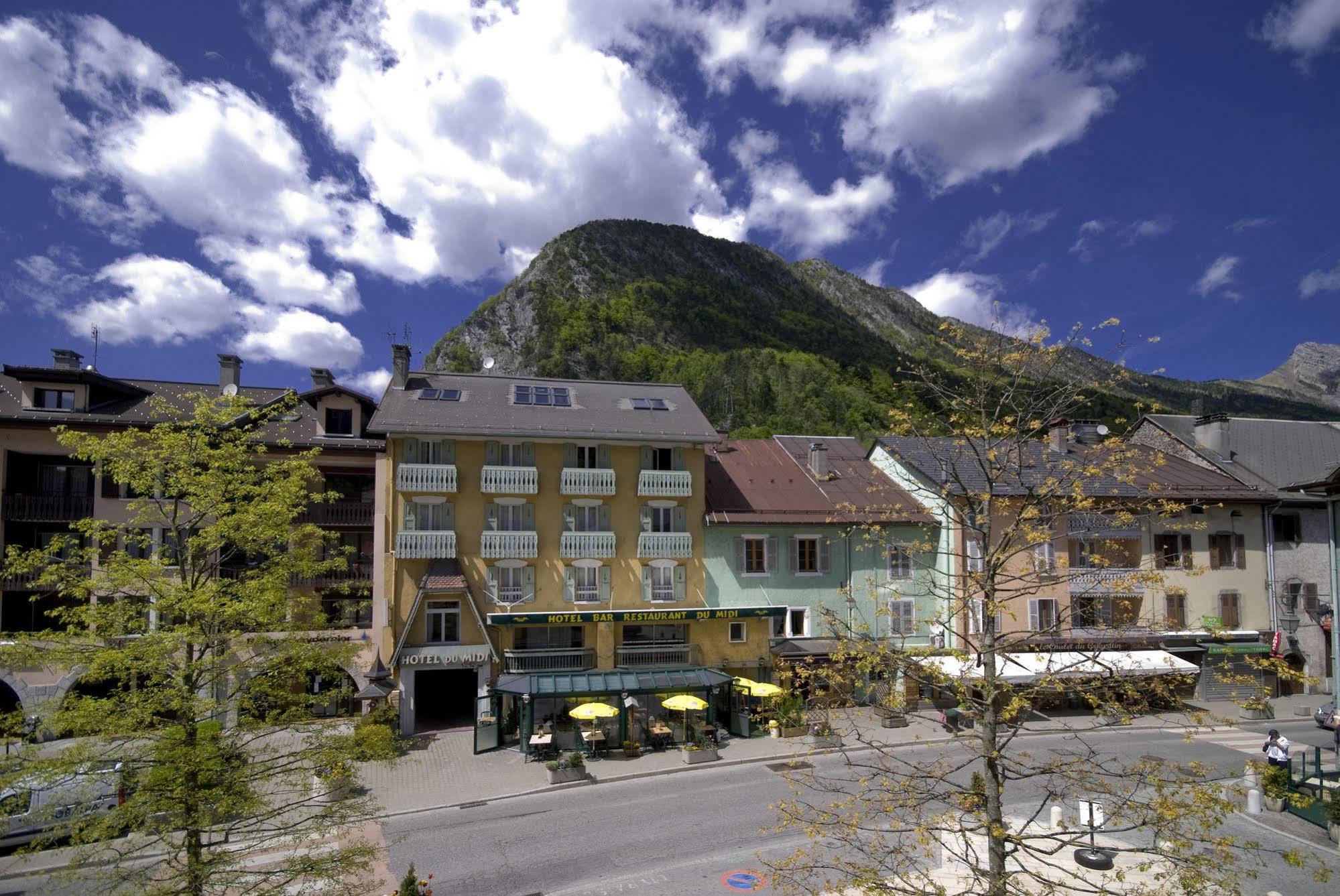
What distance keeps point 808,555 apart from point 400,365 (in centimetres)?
1955

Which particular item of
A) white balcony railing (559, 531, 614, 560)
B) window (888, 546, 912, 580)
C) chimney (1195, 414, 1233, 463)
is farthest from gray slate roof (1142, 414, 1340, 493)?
white balcony railing (559, 531, 614, 560)

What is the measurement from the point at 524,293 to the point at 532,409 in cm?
10637

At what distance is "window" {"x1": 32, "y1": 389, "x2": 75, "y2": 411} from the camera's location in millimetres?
28812

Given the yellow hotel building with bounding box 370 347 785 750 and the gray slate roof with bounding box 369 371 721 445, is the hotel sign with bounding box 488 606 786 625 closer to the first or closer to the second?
the yellow hotel building with bounding box 370 347 785 750

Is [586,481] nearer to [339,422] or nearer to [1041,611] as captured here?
[339,422]

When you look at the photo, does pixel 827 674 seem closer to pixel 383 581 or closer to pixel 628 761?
pixel 628 761

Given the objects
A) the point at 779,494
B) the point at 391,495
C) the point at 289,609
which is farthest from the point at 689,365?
the point at 289,609

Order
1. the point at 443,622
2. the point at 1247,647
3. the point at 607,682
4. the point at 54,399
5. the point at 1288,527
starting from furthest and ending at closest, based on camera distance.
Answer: the point at 1288,527 < the point at 1247,647 < the point at 54,399 < the point at 443,622 < the point at 607,682

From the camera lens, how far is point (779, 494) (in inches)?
1312

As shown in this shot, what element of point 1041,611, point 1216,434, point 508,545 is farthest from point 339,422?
point 1216,434

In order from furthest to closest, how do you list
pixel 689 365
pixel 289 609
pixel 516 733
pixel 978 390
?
pixel 689 365
pixel 516 733
pixel 289 609
pixel 978 390

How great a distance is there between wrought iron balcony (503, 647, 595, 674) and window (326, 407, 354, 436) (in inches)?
463

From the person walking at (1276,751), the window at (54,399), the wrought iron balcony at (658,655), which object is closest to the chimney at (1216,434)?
the person walking at (1276,751)

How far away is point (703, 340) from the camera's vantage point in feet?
416
